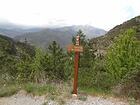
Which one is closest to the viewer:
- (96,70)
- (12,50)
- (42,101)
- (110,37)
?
(42,101)

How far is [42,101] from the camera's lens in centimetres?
1460

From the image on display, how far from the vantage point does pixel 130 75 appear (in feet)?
51.5

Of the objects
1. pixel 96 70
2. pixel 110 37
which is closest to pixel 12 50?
pixel 110 37

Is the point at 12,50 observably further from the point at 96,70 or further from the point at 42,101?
the point at 42,101

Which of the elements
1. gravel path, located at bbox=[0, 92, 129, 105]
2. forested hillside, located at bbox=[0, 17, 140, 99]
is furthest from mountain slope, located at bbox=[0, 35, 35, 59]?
gravel path, located at bbox=[0, 92, 129, 105]

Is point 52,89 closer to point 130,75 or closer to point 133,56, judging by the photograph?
point 130,75

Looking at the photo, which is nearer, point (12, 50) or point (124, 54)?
point (124, 54)

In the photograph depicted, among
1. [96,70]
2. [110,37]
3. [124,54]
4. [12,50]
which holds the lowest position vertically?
[12,50]

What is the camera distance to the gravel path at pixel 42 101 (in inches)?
559

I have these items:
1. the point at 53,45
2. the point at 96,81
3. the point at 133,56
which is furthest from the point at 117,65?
the point at 53,45

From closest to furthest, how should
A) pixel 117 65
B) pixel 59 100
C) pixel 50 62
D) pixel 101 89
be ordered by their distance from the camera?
pixel 59 100 → pixel 101 89 → pixel 117 65 → pixel 50 62

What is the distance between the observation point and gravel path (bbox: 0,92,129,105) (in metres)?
14.2

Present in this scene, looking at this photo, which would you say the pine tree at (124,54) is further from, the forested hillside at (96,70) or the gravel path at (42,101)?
the gravel path at (42,101)

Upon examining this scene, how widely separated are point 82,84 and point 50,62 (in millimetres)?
37959
